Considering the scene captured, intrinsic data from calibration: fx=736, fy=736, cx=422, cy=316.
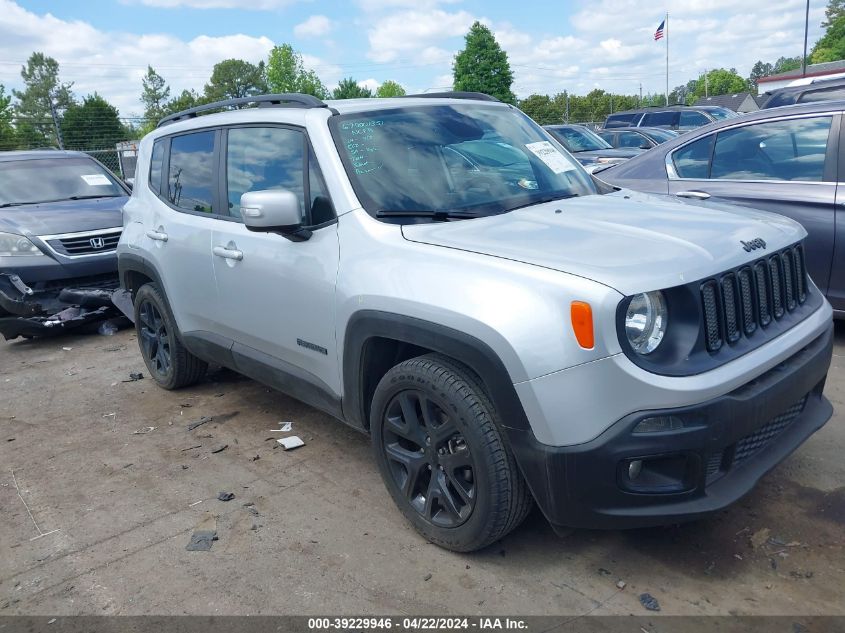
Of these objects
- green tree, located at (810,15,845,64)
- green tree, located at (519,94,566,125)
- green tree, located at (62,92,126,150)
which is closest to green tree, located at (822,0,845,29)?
green tree, located at (810,15,845,64)

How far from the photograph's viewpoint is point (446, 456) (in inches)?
116

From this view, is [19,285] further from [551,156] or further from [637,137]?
[637,137]

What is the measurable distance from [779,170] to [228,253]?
156 inches

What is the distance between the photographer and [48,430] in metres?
4.92

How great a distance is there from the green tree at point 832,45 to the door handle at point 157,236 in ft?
327

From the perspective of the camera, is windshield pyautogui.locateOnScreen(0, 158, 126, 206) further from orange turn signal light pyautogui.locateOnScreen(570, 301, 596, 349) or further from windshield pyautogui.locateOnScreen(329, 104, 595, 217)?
orange turn signal light pyautogui.locateOnScreen(570, 301, 596, 349)

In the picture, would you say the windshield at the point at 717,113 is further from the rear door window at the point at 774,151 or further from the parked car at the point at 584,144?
the rear door window at the point at 774,151

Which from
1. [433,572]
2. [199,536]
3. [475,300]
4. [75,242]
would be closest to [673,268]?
[475,300]

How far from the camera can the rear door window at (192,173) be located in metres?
4.41

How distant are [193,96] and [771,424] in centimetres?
8778

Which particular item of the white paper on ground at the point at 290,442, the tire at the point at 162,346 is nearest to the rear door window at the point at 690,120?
the tire at the point at 162,346

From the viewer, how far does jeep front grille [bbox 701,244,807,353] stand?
2646 mm

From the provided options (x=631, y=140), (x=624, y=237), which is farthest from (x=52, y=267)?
(x=631, y=140)

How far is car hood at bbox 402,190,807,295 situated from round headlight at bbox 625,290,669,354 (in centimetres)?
8
